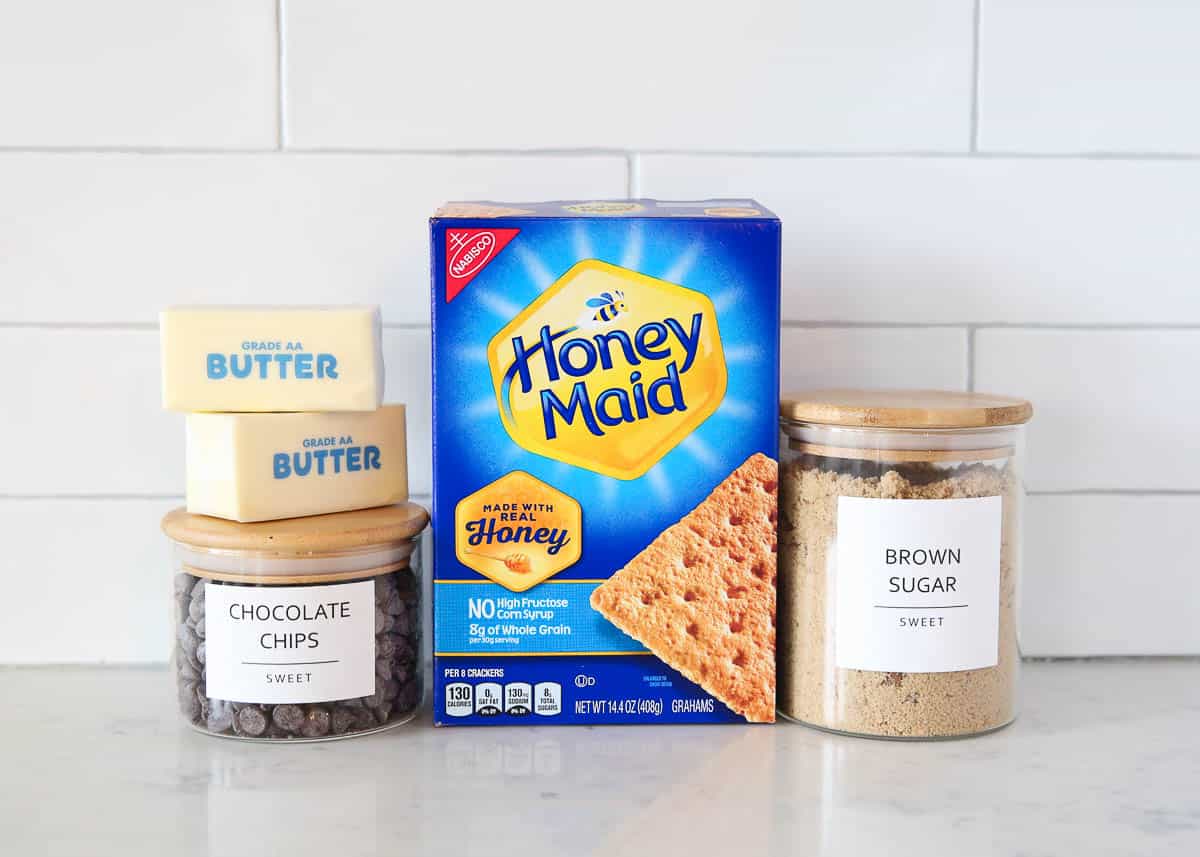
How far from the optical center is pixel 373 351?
2.57 ft

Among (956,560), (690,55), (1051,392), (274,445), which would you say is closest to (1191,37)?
(1051,392)

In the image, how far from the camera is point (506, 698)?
83 cm

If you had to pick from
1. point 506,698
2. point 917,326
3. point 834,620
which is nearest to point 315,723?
point 506,698

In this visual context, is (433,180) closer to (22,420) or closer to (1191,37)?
(22,420)

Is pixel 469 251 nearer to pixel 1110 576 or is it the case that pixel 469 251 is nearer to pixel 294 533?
pixel 294 533

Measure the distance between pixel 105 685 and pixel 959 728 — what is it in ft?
2.12

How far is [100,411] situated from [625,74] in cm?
50

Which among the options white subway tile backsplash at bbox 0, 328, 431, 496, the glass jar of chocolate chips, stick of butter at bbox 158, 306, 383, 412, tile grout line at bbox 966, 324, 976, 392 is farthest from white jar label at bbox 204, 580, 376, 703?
tile grout line at bbox 966, 324, 976, 392

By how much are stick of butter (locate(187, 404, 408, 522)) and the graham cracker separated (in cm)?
18

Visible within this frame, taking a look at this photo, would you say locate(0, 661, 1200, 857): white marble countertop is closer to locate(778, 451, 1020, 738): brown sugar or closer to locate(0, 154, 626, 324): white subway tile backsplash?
locate(778, 451, 1020, 738): brown sugar

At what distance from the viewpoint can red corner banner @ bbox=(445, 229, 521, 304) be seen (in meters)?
0.78

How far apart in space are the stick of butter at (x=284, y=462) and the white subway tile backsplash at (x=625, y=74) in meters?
0.29

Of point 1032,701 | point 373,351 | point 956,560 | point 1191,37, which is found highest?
point 1191,37

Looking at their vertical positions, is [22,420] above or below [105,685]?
above
